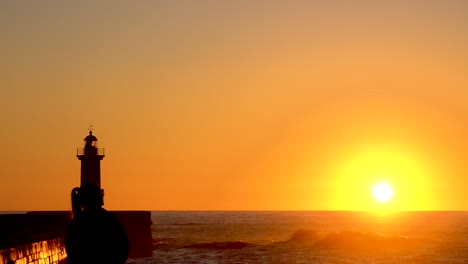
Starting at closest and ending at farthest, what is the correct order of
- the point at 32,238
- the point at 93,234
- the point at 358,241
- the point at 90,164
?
1. the point at 93,234
2. the point at 32,238
3. the point at 90,164
4. the point at 358,241

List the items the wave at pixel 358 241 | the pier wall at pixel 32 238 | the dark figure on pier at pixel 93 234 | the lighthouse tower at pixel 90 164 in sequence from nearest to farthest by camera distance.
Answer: the dark figure on pier at pixel 93 234
the pier wall at pixel 32 238
the lighthouse tower at pixel 90 164
the wave at pixel 358 241

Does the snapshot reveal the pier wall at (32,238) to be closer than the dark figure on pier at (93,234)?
No

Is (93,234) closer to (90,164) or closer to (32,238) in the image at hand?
(32,238)

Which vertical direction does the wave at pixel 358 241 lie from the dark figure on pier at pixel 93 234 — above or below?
above

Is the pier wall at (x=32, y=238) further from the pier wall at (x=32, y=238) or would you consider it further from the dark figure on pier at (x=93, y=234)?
the dark figure on pier at (x=93, y=234)

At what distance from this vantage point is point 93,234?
5734mm

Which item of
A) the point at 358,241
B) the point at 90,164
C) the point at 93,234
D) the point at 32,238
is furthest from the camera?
the point at 358,241

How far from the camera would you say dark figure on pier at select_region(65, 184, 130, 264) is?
5.70 meters

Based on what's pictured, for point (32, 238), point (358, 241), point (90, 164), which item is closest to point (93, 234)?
point (32, 238)

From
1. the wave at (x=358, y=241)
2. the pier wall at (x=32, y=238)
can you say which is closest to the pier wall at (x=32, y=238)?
the pier wall at (x=32, y=238)

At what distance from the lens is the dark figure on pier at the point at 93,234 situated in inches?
224

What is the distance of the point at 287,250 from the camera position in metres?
72.6

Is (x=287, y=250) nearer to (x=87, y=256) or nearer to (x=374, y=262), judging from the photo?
(x=374, y=262)

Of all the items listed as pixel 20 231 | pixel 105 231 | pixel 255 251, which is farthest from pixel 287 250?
pixel 105 231
